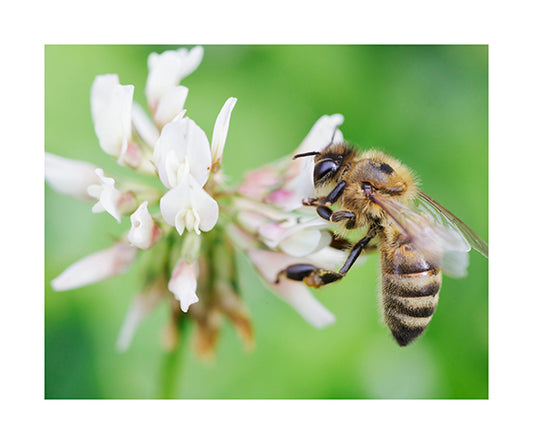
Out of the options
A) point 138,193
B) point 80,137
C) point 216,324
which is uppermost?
point 80,137

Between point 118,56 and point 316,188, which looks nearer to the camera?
point 316,188

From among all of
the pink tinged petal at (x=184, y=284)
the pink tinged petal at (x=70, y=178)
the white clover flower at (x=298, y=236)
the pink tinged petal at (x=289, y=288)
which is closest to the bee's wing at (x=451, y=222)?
the white clover flower at (x=298, y=236)

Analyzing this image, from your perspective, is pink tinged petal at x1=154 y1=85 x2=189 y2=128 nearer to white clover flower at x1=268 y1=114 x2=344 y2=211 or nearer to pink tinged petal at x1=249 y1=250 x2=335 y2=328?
white clover flower at x1=268 y1=114 x2=344 y2=211

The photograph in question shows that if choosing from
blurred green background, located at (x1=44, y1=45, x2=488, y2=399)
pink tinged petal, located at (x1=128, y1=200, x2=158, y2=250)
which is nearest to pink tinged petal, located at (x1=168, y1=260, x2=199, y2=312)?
pink tinged petal, located at (x1=128, y1=200, x2=158, y2=250)

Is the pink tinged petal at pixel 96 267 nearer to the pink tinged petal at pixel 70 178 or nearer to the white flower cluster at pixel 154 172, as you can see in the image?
the white flower cluster at pixel 154 172

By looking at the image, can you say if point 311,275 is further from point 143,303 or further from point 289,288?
point 143,303
